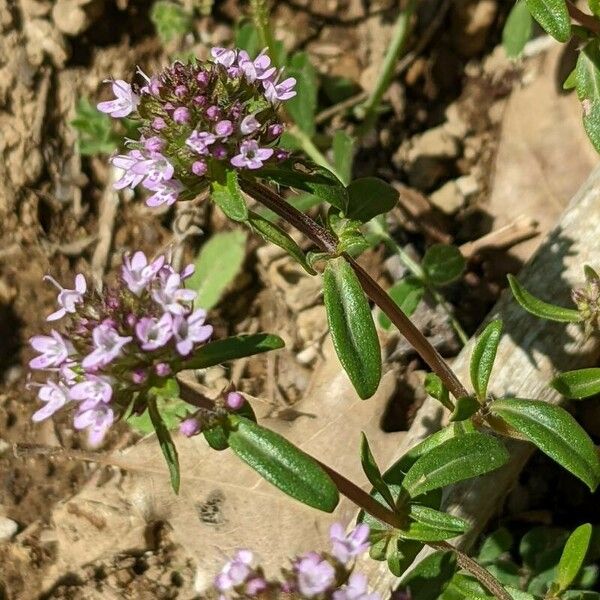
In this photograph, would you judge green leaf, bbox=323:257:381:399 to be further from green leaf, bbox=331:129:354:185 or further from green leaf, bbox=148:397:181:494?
green leaf, bbox=331:129:354:185

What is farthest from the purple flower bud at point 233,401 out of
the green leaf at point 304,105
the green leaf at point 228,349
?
the green leaf at point 304,105

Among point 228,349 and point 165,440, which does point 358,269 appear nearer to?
point 228,349

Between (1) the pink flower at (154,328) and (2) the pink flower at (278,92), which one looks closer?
(1) the pink flower at (154,328)

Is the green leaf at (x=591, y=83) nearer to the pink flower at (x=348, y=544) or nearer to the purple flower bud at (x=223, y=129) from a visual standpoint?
the purple flower bud at (x=223, y=129)

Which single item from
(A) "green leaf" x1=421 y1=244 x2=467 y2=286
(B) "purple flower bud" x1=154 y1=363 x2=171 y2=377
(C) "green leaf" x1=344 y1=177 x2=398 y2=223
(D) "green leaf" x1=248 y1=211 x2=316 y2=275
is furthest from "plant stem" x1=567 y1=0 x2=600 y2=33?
(B) "purple flower bud" x1=154 y1=363 x2=171 y2=377

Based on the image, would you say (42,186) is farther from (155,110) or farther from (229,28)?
(155,110)
